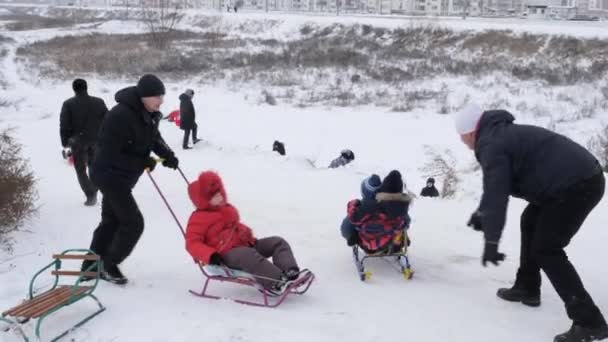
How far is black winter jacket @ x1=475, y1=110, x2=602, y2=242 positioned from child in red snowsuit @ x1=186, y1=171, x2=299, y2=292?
63.4 inches

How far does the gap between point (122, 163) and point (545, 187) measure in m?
3.15

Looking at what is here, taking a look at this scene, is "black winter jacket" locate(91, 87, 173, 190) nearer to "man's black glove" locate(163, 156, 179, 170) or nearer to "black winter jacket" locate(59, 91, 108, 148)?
"man's black glove" locate(163, 156, 179, 170)

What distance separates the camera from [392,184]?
481 cm

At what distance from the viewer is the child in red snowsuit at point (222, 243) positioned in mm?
4250

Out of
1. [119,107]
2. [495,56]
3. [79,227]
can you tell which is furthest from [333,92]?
[119,107]

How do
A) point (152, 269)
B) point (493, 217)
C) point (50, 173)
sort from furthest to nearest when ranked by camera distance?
point (50, 173), point (152, 269), point (493, 217)

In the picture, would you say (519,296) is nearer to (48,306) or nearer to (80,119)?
(48,306)

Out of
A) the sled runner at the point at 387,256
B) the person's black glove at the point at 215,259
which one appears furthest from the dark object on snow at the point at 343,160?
the person's black glove at the point at 215,259

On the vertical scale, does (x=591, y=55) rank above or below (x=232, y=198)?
above

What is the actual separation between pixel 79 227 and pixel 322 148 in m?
8.15

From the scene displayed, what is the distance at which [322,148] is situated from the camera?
13852 mm

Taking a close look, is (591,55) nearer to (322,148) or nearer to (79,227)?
(322,148)

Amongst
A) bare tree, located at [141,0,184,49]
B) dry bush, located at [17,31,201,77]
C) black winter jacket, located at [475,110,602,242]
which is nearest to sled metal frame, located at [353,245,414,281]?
black winter jacket, located at [475,110,602,242]

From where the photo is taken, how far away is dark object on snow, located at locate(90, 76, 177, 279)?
14.4 ft
